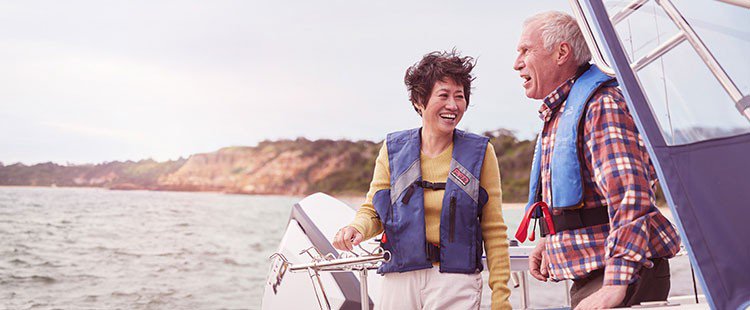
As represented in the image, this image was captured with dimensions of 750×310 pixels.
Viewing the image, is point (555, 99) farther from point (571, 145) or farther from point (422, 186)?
point (422, 186)

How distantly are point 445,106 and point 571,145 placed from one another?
0.45 metres

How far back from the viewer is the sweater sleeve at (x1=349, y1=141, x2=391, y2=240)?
79.9 inches

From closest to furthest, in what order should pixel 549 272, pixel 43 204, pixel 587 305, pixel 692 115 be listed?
pixel 692 115 < pixel 587 305 < pixel 549 272 < pixel 43 204

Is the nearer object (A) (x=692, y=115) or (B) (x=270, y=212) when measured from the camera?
(A) (x=692, y=115)

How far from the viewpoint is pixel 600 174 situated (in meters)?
1.52

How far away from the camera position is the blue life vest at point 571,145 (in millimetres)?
1608

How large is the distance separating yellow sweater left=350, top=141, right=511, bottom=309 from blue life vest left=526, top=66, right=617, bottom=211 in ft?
1.02

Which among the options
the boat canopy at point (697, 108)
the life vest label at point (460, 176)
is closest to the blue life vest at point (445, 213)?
the life vest label at point (460, 176)

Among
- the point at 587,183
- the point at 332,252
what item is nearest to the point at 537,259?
the point at 587,183

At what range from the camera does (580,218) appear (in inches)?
65.1

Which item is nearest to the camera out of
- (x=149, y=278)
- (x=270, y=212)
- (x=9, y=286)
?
(x=9, y=286)

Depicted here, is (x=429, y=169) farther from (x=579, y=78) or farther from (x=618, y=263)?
(x=618, y=263)

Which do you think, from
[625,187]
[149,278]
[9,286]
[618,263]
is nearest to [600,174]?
[625,187]

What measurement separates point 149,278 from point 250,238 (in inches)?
220
